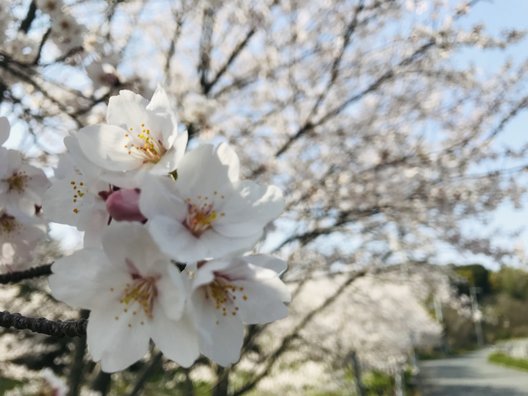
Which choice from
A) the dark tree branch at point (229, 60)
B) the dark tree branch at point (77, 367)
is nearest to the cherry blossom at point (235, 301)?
the dark tree branch at point (77, 367)

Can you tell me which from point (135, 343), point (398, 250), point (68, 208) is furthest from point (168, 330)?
point (398, 250)

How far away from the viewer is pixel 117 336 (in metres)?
0.69

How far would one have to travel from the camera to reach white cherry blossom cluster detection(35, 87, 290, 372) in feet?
2.07

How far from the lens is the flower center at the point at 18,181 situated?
110 centimetres

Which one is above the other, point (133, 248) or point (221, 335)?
point (133, 248)

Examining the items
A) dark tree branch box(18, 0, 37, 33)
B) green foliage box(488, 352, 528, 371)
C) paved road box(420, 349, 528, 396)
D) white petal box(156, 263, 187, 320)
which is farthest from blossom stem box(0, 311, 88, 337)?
green foliage box(488, 352, 528, 371)

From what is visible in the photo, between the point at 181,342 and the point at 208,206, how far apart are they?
192 mm

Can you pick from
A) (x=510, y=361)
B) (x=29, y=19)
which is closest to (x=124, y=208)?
(x=29, y=19)

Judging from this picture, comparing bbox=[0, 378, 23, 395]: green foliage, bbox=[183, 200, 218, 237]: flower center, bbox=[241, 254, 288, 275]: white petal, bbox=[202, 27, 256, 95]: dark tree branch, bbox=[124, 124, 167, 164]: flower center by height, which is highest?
bbox=[202, 27, 256, 95]: dark tree branch

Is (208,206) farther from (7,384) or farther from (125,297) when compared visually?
(7,384)

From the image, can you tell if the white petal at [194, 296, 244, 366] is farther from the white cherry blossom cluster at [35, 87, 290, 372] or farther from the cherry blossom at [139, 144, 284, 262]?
the cherry blossom at [139, 144, 284, 262]

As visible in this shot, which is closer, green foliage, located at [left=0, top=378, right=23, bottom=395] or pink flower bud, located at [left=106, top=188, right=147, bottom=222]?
pink flower bud, located at [left=106, top=188, right=147, bottom=222]

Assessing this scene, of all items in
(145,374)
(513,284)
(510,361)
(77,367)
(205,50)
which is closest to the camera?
(77,367)

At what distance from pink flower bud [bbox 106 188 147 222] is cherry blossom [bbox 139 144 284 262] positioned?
0.10 ft
